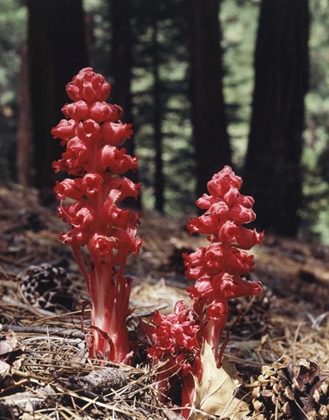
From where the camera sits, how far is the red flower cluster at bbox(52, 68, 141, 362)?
1.52 meters

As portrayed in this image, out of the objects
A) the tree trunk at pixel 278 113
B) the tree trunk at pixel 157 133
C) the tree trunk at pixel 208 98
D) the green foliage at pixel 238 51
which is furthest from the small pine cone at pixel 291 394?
the tree trunk at pixel 157 133

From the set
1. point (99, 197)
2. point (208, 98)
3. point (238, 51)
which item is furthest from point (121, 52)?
point (99, 197)

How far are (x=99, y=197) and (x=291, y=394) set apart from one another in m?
0.77

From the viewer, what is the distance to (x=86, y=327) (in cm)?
155

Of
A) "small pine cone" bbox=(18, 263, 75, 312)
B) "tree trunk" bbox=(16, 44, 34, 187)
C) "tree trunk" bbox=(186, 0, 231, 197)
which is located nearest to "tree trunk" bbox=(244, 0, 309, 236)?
"tree trunk" bbox=(186, 0, 231, 197)

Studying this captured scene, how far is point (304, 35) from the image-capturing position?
5586 mm

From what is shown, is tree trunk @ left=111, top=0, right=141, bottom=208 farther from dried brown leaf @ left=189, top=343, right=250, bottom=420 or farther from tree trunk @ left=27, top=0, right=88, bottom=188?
dried brown leaf @ left=189, top=343, right=250, bottom=420

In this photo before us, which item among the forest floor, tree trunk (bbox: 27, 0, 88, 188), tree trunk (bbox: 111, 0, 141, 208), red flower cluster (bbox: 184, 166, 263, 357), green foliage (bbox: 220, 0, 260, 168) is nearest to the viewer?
the forest floor

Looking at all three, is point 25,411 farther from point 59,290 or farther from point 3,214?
point 3,214

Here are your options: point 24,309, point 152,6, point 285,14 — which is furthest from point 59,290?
point 152,6

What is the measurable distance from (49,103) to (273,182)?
7.73ft

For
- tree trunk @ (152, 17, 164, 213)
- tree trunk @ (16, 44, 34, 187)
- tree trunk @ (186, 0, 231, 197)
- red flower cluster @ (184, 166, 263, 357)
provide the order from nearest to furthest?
red flower cluster @ (184, 166, 263, 357)
tree trunk @ (186, 0, 231, 197)
tree trunk @ (16, 44, 34, 187)
tree trunk @ (152, 17, 164, 213)

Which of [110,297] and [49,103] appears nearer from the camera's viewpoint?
[110,297]

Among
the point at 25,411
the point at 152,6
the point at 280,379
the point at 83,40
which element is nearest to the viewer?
the point at 25,411
